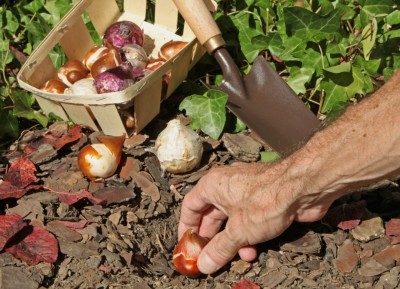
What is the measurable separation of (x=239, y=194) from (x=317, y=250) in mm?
391

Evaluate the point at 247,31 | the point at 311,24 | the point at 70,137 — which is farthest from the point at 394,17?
the point at 70,137

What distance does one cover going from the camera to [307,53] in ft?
8.30

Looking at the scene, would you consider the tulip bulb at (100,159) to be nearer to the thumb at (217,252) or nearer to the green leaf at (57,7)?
the thumb at (217,252)

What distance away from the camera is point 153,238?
2.25 metres

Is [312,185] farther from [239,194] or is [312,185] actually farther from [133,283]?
[133,283]

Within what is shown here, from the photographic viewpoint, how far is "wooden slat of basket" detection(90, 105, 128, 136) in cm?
230

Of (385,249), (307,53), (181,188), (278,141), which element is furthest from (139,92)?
(385,249)

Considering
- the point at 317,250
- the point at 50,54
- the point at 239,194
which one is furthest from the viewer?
the point at 50,54

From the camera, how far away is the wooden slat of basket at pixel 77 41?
2.60m

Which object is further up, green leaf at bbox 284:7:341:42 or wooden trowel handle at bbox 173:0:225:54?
wooden trowel handle at bbox 173:0:225:54

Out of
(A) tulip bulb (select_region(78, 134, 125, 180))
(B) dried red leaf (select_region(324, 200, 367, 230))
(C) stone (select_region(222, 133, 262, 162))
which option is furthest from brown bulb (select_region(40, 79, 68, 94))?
(B) dried red leaf (select_region(324, 200, 367, 230))

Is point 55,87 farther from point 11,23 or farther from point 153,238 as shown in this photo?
point 153,238

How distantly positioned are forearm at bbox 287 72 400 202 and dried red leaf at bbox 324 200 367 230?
406 millimetres

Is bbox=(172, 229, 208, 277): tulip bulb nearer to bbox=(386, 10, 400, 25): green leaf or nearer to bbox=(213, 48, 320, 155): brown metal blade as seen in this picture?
bbox=(213, 48, 320, 155): brown metal blade
